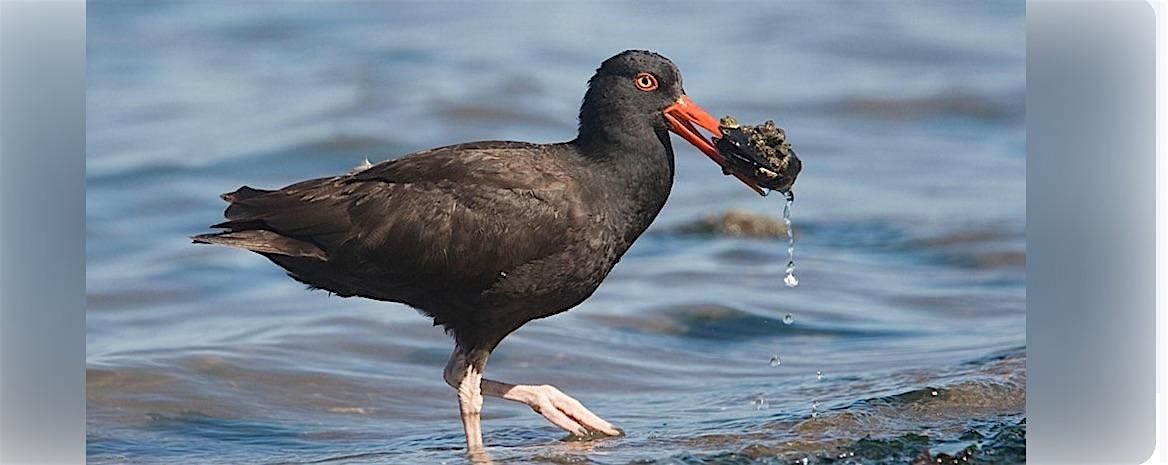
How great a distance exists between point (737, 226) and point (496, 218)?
4.68 m

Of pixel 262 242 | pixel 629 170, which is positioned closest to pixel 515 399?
pixel 629 170

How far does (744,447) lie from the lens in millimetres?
5648

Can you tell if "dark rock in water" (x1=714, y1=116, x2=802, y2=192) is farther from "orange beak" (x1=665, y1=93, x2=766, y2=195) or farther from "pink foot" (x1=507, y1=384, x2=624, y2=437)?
"pink foot" (x1=507, y1=384, x2=624, y2=437)

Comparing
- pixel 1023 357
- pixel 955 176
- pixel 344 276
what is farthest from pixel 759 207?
pixel 344 276

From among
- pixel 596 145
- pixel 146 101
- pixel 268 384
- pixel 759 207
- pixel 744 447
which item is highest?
pixel 146 101

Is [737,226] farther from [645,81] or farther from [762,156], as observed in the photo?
[762,156]

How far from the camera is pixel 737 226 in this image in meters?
10.3

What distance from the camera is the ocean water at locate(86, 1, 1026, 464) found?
6.46 m

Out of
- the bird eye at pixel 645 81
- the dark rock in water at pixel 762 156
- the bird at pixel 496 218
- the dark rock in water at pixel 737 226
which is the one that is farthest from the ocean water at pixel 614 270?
the bird eye at pixel 645 81

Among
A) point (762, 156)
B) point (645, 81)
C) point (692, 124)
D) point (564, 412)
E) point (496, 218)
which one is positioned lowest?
point (564, 412)

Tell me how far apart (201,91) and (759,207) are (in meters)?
5.27

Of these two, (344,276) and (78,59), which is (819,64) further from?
(78,59)

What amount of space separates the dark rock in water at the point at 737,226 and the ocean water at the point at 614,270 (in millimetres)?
106

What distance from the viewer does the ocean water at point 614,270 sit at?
6457mm
